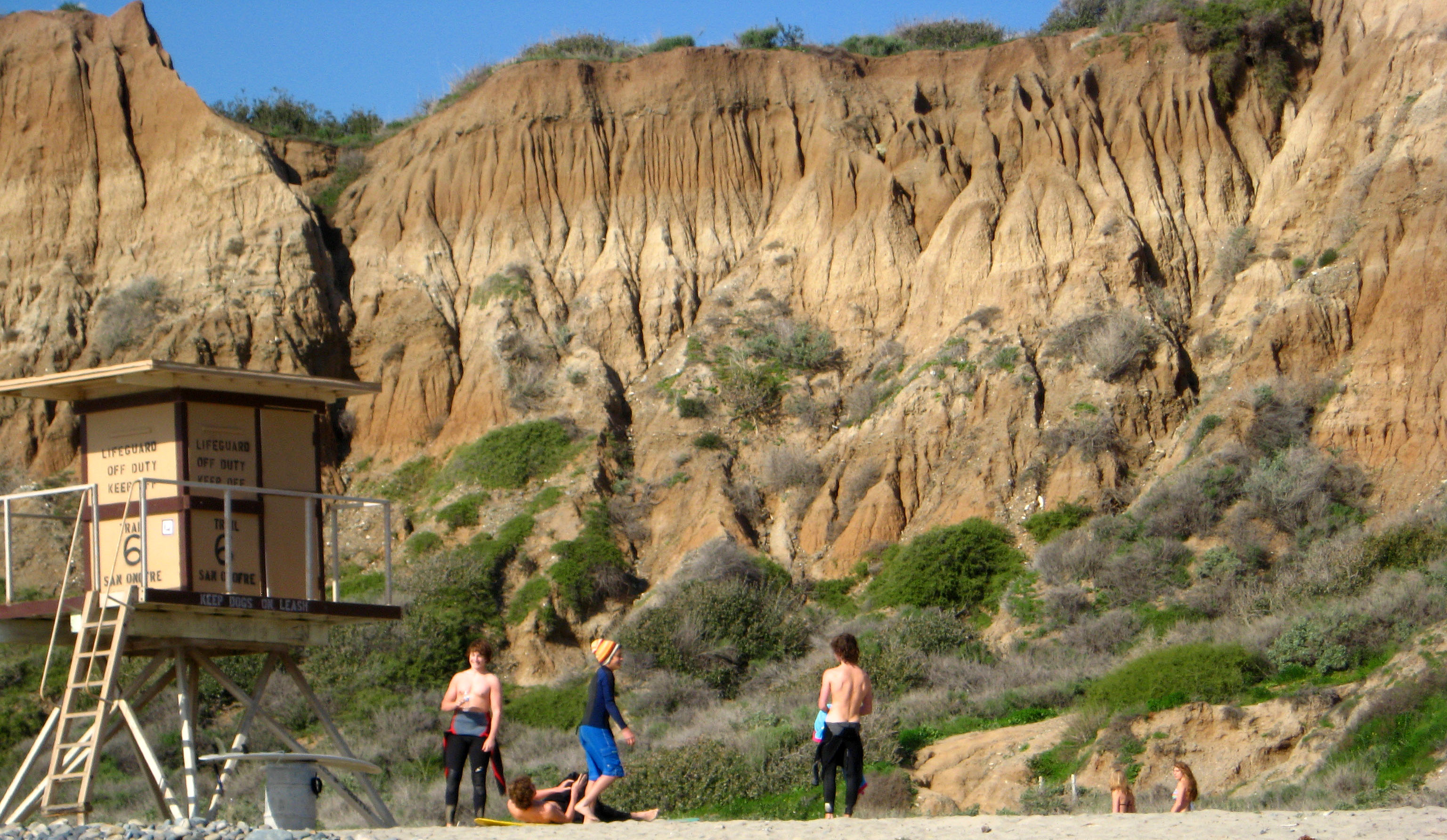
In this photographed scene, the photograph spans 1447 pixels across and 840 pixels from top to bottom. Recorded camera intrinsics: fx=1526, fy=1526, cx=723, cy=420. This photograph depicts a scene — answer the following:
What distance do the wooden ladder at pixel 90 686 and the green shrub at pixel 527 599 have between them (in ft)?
50.7

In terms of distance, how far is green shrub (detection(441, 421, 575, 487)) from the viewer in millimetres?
32031

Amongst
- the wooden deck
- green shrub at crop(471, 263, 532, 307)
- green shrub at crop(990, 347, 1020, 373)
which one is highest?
green shrub at crop(471, 263, 532, 307)

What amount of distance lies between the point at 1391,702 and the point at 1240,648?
3.00 metres

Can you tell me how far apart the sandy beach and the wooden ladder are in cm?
300

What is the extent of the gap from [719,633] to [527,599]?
441 cm

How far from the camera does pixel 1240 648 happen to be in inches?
790

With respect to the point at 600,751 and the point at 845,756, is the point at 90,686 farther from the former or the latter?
the point at 845,756

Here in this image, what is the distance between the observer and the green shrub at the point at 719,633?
26141mm

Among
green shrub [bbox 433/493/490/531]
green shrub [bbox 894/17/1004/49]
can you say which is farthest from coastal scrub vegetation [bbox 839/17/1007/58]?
green shrub [bbox 433/493/490/531]

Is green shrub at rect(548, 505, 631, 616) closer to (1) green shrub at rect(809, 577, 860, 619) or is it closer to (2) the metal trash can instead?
(1) green shrub at rect(809, 577, 860, 619)

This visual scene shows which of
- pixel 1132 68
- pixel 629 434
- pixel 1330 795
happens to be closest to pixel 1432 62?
pixel 1132 68

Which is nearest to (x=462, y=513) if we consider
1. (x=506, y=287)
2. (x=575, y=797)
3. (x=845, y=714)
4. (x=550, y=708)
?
(x=506, y=287)

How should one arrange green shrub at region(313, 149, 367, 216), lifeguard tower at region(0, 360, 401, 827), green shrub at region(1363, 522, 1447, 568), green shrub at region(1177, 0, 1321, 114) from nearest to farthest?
lifeguard tower at region(0, 360, 401, 827) → green shrub at region(1363, 522, 1447, 568) → green shrub at region(1177, 0, 1321, 114) → green shrub at region(313, 149, 367, 216)

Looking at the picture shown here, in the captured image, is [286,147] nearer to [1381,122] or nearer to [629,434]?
[629,434]
